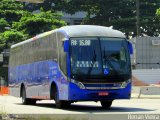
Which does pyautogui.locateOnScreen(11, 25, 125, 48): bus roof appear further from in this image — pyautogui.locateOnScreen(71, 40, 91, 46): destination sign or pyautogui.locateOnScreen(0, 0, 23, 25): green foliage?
pyautogui.locateOnScreen(0, 0, 23, 25): green foliage

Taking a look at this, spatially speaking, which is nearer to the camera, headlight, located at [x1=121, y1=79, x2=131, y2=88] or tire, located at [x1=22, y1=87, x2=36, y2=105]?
headlight, located at [x1=121, y1=79, x2=131, y2=88]

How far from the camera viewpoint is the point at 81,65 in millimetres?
22344

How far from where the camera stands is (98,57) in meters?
22.5

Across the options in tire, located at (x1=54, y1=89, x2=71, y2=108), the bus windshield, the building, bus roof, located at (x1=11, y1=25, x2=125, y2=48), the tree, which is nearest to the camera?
the bus windshield

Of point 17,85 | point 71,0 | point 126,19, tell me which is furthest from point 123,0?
point 17,85

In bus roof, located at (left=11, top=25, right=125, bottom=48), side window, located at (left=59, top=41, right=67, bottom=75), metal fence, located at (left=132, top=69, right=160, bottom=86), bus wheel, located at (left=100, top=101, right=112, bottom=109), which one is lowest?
metal fence, located at (left=132, top=69, right=160, bottom=86)

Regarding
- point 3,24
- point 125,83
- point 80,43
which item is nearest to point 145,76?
point 3,24

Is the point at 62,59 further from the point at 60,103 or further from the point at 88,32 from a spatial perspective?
the point at 60,103

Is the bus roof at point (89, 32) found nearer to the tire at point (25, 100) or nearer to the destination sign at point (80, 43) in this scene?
the destination sign at point (80, 43)

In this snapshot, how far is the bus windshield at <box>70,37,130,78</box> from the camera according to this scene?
22344 millimetres

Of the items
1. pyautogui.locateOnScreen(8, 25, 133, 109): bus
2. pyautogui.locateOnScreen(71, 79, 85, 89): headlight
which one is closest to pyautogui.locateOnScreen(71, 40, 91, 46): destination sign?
pyautogui.locateOnScreen(8, 25, 133, 109): bus

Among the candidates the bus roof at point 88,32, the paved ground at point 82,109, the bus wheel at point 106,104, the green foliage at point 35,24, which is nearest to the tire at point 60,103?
the paved ground at point 82,109

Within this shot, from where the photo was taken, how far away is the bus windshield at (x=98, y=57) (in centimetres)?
2234

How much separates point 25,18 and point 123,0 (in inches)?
539
